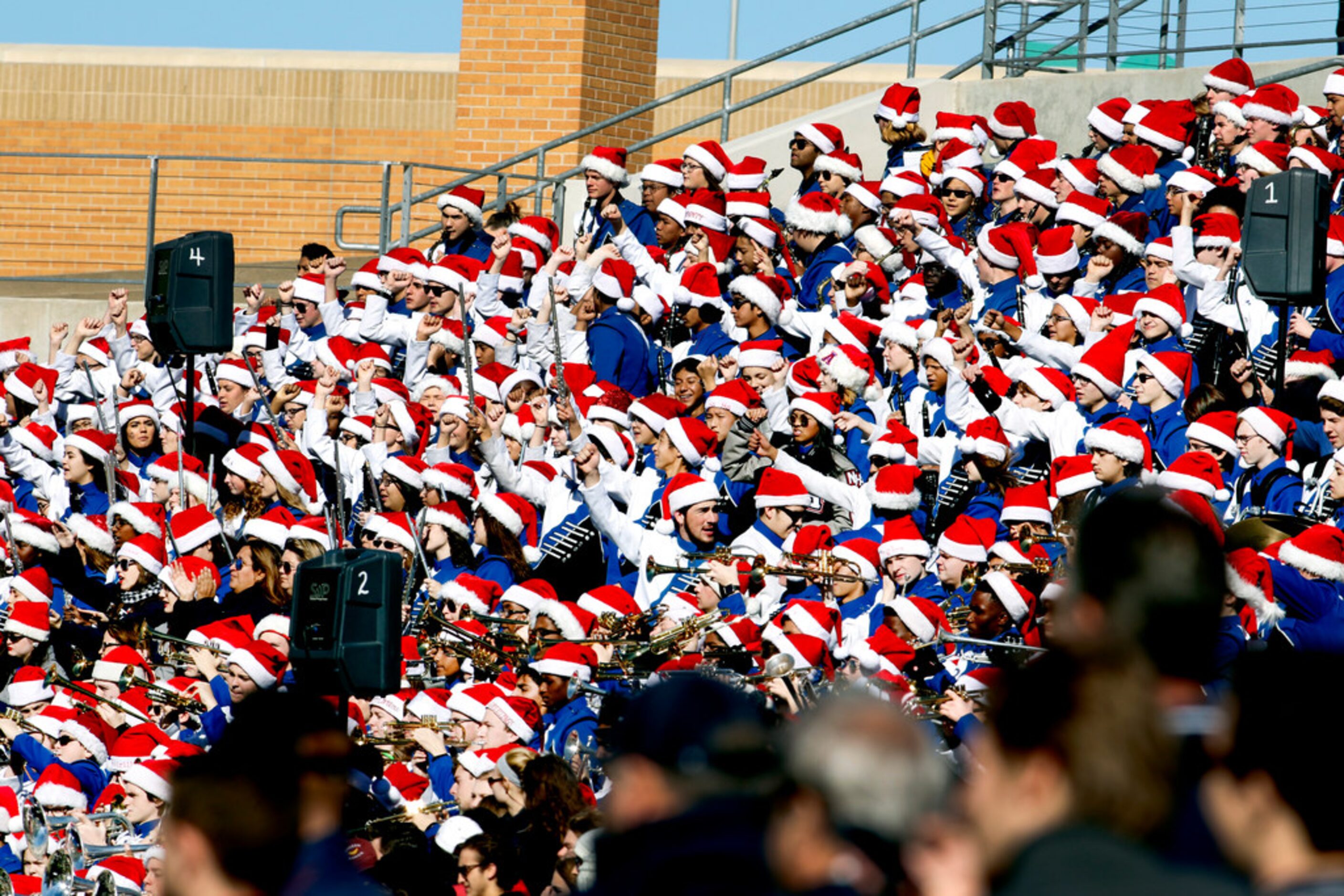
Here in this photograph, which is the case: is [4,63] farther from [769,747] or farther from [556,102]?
[769,747]

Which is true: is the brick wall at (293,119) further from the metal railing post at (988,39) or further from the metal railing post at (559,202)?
the metal railing post at (988,39)

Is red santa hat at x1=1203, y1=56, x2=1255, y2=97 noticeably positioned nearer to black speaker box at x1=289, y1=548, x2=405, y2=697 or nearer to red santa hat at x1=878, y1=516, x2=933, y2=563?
red santa hat at x1=878, y1=516, x2=933, y2=563

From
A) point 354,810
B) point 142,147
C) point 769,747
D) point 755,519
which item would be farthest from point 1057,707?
Answer: point 142,147

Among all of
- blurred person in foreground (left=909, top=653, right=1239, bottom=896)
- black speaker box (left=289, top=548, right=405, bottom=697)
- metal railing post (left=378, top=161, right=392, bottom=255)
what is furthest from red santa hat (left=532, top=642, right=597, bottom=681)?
metal railing post (left=378, top=161, right=392, bottom=255)

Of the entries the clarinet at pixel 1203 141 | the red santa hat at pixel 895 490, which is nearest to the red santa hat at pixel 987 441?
the red santa hat at pixel 895 490

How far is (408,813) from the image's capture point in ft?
22.7

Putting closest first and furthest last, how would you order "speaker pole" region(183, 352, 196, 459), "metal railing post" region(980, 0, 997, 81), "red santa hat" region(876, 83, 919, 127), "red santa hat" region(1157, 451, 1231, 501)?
"red santa hat" region(1157, 451, 1231, 501) → "speaker pole" region(183, 352, 196, 459) → "red santa hat" region(876, 83, 919, 127) → "metal railing post" region(980, 0, 997, 81)

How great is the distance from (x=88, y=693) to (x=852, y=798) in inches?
264

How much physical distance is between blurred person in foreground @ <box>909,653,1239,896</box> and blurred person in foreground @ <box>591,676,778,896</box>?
24 centimetres

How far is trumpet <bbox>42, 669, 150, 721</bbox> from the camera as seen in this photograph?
27.0 feet

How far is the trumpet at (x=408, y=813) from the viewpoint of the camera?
671cm

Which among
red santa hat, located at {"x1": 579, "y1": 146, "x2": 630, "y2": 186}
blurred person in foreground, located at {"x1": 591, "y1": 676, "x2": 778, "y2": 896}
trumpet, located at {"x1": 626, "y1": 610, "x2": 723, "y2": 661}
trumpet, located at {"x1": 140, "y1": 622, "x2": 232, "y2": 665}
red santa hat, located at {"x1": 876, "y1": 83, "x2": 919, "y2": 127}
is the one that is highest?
red santa hat, located at {"x1": 876, "y1": 83, "x2": 919, "y2": 127}

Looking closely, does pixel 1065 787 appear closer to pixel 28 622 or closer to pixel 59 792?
pixel 59 792

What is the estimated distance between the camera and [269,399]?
38.5 ft
